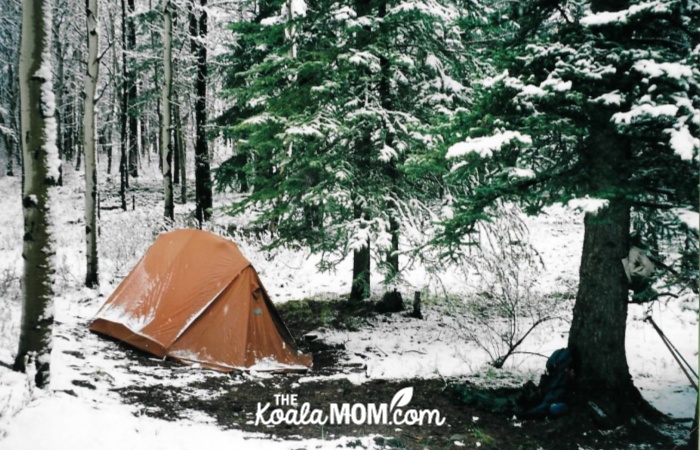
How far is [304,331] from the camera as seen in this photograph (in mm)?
9531

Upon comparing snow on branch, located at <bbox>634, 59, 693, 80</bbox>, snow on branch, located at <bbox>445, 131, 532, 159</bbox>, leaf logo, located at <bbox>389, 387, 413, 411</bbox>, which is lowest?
leaf logo, located at <bbox>389, 387, 413, 411</bbox>

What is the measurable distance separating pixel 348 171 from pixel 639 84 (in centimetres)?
471

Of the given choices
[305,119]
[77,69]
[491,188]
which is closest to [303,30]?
[305,119]

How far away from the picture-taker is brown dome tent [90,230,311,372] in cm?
738

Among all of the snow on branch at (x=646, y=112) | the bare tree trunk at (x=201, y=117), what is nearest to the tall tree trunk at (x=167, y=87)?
the bare tree trunk at (x=201, y=117)

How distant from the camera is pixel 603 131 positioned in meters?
5.36

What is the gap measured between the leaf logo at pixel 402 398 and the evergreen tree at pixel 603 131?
221 cm

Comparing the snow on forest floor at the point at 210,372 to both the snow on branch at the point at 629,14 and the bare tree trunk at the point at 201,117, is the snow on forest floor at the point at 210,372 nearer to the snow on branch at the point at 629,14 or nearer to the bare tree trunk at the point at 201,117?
the bare tree trunk at the point at 201,117

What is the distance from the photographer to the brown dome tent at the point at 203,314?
290 inches

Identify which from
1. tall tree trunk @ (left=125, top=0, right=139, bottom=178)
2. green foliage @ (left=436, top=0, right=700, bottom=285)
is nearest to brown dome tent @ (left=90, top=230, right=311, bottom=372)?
green foliage @ (left=436, top=0, right=700, bottom=285)

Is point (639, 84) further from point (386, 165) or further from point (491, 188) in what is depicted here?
point (386, 165)

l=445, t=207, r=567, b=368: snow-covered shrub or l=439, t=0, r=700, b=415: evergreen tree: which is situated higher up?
l=439, t=0, r=700, b=415: evergreen tree

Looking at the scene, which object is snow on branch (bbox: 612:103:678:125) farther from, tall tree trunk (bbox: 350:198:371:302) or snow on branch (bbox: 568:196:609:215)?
tall tree trunk (bbox: 350:198:371:302)

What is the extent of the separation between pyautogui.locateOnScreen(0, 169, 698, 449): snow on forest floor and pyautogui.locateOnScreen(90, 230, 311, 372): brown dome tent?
0.36 metres
